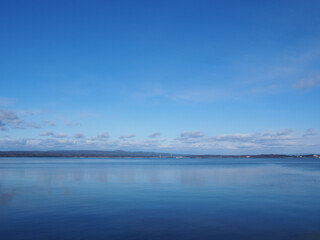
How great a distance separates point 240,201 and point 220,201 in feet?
4.21

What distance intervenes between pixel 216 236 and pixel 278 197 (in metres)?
10.7

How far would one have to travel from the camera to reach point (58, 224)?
11148 millimetres

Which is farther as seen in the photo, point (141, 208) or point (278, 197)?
point (278, 197)

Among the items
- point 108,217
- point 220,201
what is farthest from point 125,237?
point 220,201

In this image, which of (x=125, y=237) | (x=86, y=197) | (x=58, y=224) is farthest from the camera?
(x=86, y=197)

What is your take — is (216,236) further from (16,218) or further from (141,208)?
(16,218)

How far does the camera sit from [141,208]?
1455 cm

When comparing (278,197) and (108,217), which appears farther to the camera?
(278,197)

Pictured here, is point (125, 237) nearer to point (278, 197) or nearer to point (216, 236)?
point (216, 236)

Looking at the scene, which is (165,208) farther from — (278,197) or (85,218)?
(278,197)

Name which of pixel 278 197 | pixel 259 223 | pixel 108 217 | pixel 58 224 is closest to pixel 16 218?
pixel 58 224

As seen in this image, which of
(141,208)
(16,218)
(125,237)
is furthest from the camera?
(141,208)

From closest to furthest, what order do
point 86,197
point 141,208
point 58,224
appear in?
1. point 58,224
2. point 141,208
3. point 86,197

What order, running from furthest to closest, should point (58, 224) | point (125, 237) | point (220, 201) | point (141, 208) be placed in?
point (220, 201), point (141, 208), point (58, 224), point (125, 237)
